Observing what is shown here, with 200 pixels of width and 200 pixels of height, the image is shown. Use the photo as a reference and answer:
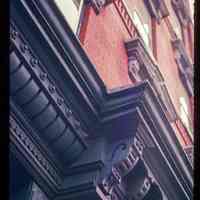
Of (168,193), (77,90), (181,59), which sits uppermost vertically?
(77,90)

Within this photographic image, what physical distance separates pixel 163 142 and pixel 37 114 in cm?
179

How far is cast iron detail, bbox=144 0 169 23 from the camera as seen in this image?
12.7 m

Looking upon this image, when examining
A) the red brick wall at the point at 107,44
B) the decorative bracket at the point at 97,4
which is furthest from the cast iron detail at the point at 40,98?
the decorative bracket at the point at 97,4

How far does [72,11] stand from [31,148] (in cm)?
274

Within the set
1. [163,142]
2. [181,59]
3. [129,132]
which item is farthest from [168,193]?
[181,59]

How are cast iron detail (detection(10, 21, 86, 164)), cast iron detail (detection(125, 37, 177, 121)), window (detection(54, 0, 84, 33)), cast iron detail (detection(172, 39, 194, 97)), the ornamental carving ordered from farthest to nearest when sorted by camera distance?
cast iron detail (detection(172, 39, 194, 97)) → cast iron detail (detection(125, 37, 177, 121)) → window (detection(54, 0, 84, 33)) → the ornamental carving → cast iron detail (detection(10, 21, 86, 164))

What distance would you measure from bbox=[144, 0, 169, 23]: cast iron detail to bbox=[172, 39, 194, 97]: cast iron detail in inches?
30.8

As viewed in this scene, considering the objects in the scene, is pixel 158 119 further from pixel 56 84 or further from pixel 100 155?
pixel 56 84

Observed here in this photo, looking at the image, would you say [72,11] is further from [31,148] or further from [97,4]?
[31,148]

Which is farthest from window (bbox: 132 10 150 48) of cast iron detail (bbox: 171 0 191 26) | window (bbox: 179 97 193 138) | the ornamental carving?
the ornamental carving

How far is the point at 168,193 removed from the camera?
7133mm

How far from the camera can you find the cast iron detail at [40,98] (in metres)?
5.10

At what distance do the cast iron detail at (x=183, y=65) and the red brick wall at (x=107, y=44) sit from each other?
4.76 m

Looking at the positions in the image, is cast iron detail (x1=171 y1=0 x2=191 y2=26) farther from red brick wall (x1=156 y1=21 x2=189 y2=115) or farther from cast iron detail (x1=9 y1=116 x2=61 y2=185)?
cast iron detail (x1=9 y1=116 x2=61 y2=185)
